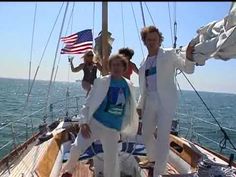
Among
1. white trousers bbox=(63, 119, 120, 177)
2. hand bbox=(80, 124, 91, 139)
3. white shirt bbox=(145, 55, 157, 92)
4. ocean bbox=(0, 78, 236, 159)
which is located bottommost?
ocean bbox=(0, 78, 236, 159)

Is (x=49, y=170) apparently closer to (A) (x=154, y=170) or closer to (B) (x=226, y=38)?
(A) (x=154, y=170)

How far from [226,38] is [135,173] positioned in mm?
2327

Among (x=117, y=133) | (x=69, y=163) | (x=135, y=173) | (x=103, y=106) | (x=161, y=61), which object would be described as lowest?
(x=135, y=173)

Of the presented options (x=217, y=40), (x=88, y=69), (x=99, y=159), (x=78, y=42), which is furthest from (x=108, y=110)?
(x=78, y=42)

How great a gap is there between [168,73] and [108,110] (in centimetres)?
78

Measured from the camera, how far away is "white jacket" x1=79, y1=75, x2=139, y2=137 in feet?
12.4

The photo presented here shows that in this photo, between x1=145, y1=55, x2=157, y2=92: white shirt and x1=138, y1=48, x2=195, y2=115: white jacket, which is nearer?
x1=138, y1=48, x2=195, y2=115: white jacket

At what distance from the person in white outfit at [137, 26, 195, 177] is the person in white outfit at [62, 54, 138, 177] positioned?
0.28 m

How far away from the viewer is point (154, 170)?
404 cm

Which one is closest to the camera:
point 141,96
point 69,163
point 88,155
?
point 69,163

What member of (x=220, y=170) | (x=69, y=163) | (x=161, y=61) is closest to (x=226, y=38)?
(x=161, y=61)

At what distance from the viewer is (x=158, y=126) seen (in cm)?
404

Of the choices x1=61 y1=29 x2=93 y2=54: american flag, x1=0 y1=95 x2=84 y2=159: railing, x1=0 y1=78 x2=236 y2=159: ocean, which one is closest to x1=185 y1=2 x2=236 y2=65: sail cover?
x1=0 y1=78 x2=236 y2=159: ocean

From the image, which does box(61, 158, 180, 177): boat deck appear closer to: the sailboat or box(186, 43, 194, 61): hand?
the sailboat
